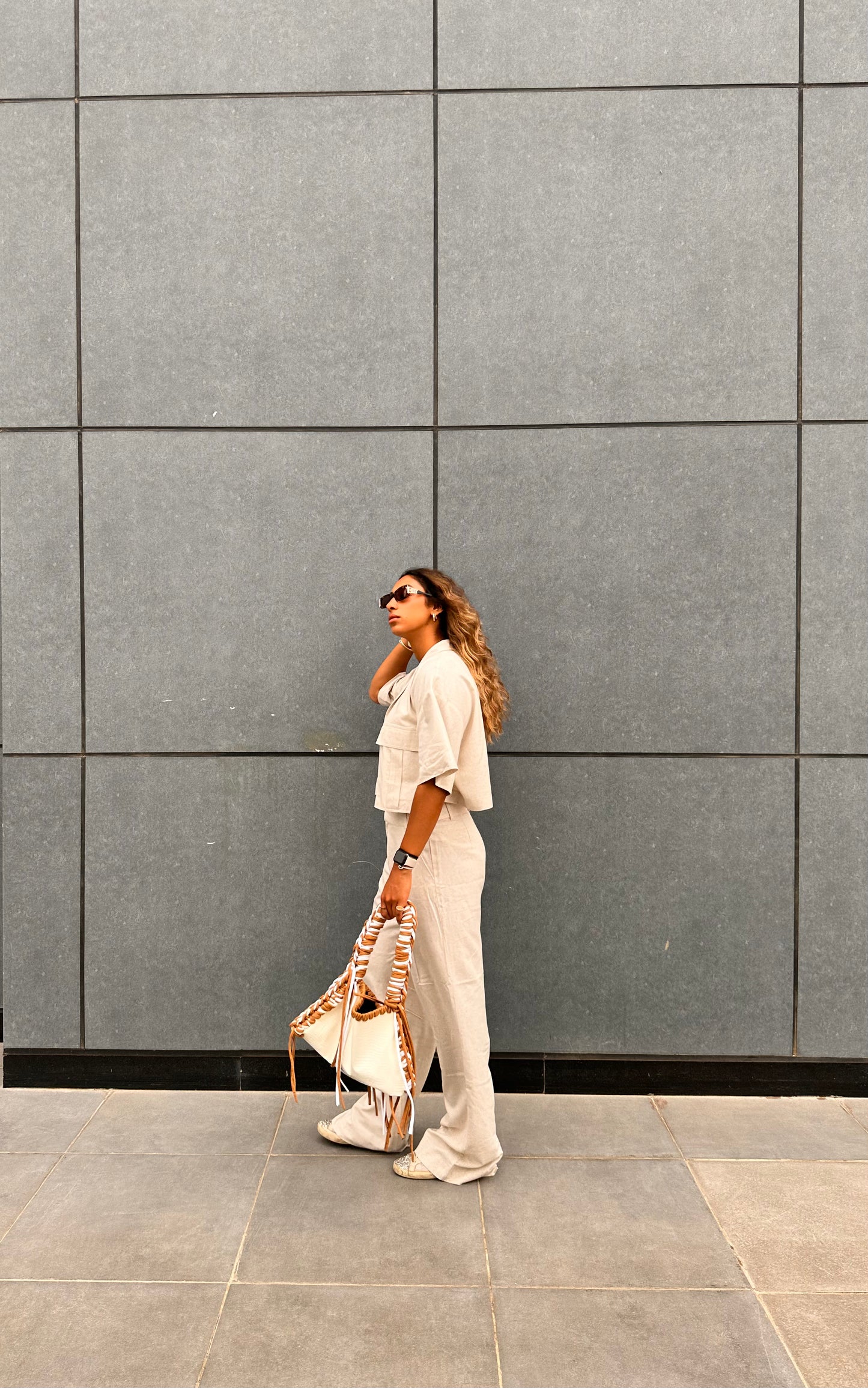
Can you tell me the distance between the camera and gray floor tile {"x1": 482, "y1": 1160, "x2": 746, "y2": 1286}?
3023 mm

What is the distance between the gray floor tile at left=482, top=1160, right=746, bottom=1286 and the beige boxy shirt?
137 centimetres

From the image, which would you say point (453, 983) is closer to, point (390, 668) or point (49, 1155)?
point (390, 668)

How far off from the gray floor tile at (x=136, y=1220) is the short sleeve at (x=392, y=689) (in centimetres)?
181

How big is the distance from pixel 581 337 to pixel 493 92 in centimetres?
112

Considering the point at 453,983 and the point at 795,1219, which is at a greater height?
the point at 453,983

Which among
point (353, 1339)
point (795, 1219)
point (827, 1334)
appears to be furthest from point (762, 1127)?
point (353, 1339)

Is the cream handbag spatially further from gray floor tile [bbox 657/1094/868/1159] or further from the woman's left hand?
gray floor tile [bbox 657/1094/868/1159]

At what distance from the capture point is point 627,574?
14.5 ft

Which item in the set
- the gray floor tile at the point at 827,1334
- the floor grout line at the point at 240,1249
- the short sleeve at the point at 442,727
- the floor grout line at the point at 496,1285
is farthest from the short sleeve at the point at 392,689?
the gray floor tile at the point at 827,1334

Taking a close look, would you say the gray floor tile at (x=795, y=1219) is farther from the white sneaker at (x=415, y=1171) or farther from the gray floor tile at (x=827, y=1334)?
the white sneaker at (x=415, y=1171)

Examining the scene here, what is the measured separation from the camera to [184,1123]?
4.12 metres

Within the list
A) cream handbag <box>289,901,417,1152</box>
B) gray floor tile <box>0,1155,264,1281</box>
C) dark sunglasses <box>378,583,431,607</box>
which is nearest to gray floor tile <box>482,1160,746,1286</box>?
cream handbag <box>289,901,417,1152</box>

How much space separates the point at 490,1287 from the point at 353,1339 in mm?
454

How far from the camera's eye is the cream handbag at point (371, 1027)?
345 centimetres
